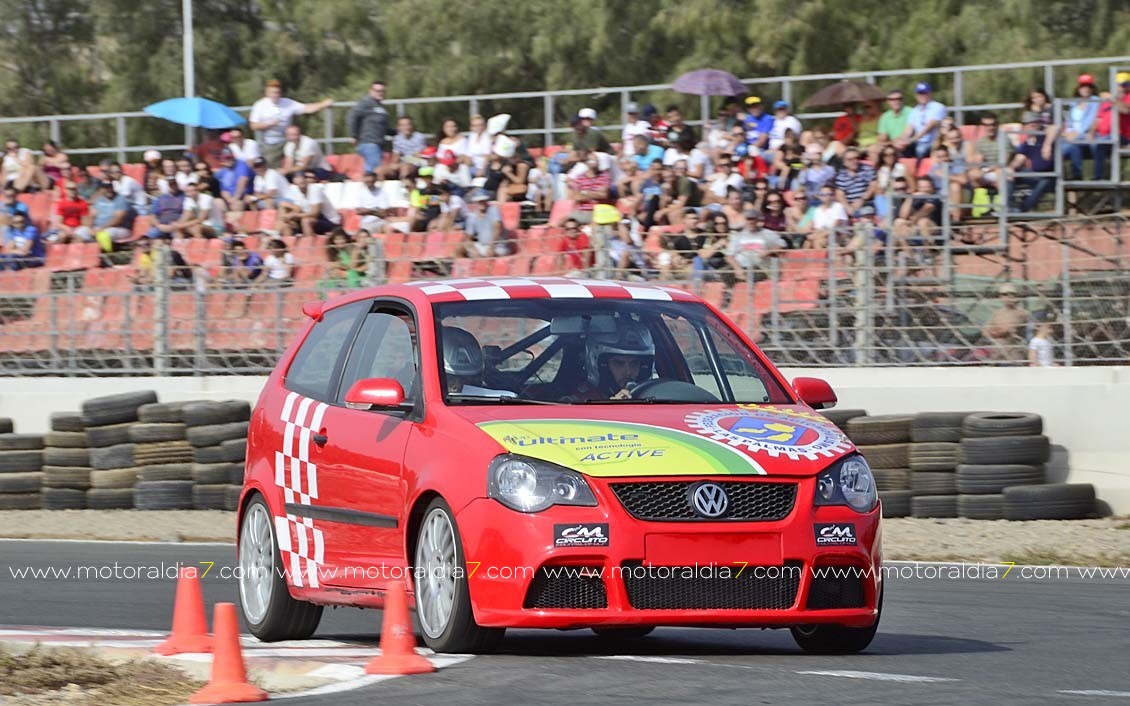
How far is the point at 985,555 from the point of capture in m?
13.0

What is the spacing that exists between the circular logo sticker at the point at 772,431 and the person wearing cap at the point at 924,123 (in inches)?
473

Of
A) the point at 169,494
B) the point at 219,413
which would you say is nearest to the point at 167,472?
the point at 169,494

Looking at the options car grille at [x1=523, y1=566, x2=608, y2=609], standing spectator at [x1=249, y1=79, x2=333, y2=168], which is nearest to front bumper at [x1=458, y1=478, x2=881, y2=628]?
car grille at [x1=523, y1=566, x2=608, y2=609]

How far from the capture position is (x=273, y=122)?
78.4ft

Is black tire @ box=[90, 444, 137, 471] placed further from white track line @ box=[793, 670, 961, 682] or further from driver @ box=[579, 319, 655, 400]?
white track line @ box=[793, 670, 961, 682]

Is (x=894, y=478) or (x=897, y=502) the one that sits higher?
(x=894, y=478)

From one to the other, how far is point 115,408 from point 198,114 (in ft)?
30.1

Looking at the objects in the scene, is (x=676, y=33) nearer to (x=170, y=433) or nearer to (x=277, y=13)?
(x=277, y=13)

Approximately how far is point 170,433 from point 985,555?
7796mm

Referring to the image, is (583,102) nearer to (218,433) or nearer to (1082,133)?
(1082,133)

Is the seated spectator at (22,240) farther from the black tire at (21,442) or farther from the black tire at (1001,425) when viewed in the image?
the black tire at (1001,425)

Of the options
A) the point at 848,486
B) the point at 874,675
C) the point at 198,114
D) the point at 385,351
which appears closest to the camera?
the point at 874,675

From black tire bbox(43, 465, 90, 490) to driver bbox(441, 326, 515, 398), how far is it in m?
11.0

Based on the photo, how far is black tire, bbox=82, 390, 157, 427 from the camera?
18156 millimetres
